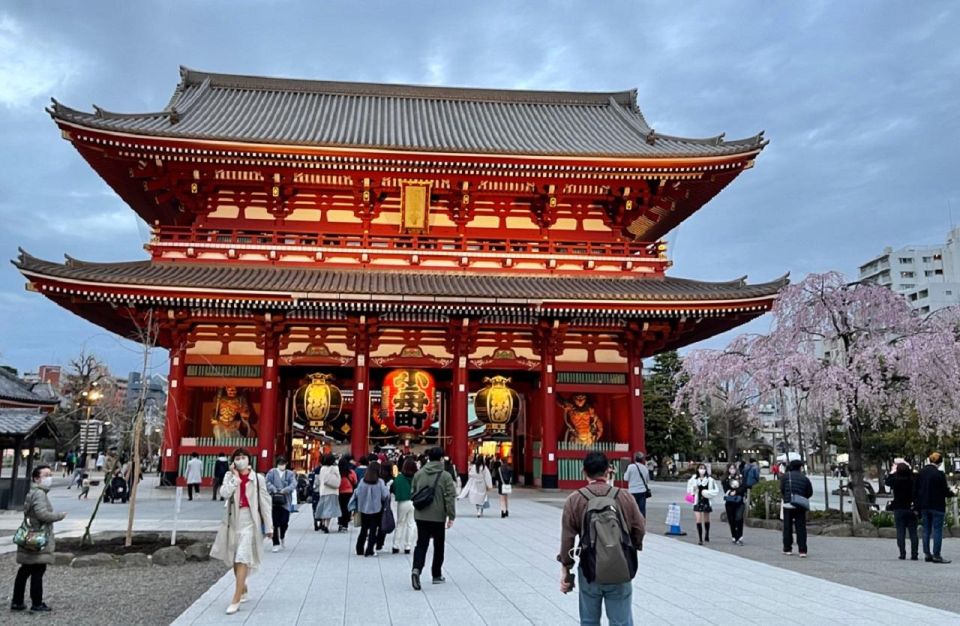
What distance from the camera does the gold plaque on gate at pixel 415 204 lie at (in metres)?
25.6

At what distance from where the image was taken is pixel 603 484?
217 inches

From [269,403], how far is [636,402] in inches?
494

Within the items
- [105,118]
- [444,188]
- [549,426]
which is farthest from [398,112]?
[549,426]

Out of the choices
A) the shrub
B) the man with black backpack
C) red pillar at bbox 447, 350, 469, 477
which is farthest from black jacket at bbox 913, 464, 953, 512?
red pillar at bbox 447, 350, 469, 477

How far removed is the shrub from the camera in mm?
18000

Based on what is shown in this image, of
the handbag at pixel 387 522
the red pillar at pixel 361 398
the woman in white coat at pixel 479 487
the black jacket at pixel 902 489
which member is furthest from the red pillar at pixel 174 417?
the black jacket at pixel 902 489

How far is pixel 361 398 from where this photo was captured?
934 inches

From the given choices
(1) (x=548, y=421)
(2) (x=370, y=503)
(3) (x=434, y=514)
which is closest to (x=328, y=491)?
(2) (x=370, y=503)

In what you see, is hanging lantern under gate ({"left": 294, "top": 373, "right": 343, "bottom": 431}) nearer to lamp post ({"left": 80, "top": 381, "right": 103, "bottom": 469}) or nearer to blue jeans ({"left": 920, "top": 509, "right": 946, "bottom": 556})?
lamp post ({"left": 80, "top": 381, "right": 103, "bottom": 469})

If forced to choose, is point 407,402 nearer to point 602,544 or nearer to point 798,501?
point 798,501

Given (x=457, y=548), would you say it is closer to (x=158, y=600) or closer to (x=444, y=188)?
(x=158, y=600)

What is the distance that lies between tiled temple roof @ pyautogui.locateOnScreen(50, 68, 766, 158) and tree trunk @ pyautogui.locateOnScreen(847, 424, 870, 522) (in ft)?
36.6

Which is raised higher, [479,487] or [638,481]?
[638,481]

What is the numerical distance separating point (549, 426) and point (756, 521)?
808cm
